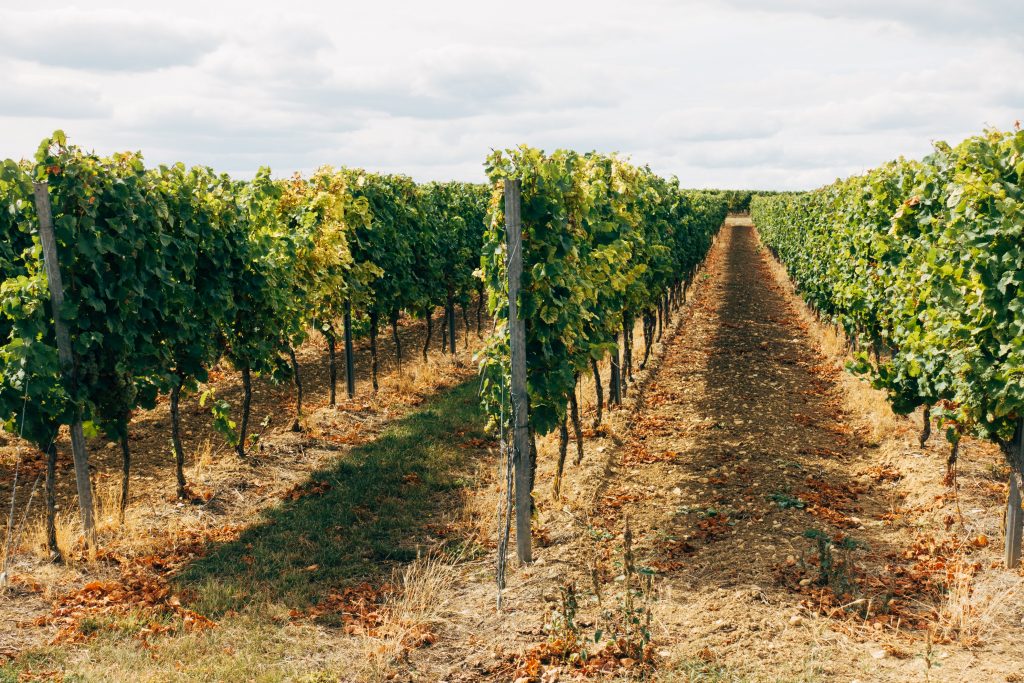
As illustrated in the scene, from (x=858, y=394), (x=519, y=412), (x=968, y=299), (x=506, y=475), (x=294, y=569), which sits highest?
(x=968, y=299)

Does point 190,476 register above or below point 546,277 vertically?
below

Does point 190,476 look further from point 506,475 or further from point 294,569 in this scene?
Result: point 506,475

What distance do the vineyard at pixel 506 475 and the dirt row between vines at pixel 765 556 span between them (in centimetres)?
4

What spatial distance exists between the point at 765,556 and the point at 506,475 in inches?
106

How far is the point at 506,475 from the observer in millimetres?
7789

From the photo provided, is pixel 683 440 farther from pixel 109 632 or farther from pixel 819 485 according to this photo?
pixel 109 632

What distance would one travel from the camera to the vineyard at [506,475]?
6.07 m

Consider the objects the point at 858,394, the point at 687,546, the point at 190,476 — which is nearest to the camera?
the point at 687,546

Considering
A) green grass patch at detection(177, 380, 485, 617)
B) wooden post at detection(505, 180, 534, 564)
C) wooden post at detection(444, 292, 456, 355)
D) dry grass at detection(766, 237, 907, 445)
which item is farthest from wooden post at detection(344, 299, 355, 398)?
dry grass at detection(766, 237, 907, 445)

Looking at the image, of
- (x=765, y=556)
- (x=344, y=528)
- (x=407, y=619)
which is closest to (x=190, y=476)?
(x=344, y=528)

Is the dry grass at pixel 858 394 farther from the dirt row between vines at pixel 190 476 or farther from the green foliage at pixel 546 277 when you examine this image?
the dirt row between vines at pixel 190 476

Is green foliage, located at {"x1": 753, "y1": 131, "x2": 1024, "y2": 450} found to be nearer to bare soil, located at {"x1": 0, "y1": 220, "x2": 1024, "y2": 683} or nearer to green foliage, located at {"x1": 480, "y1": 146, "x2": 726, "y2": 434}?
bare soil, located at {"x1": 0, "y1": 220, "x2": 1024, "y2": 683}

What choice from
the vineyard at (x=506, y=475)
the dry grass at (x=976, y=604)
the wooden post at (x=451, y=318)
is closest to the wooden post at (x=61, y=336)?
the vineyard at (x=506, y=475)

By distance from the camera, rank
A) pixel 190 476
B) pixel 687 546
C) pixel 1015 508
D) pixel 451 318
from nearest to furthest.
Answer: pixel 1015 508 → pixel 687 546 → pixel 190 476 → pixel 451 318
